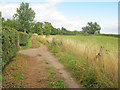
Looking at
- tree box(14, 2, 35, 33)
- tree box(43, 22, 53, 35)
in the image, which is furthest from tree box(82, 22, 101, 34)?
tree box(43, 22, 53, 35)

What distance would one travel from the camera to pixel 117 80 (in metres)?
3.22

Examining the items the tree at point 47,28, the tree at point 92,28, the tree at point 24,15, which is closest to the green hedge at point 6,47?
the tree at point 92,28

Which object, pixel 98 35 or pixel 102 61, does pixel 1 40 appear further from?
pixel 98 35

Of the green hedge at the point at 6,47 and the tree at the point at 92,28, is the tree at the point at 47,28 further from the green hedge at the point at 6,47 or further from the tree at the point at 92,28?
the green hedge at the point at 6,47

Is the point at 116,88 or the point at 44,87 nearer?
the point at 116,88

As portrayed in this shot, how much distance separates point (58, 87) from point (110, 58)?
1.95m

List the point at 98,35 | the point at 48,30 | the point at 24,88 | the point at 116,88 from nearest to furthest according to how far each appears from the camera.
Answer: the point at 116,88 < the point at 24,88 < the point at 98,35 < the point at 48,30

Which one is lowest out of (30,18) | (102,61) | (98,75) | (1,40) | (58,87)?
(58,87)

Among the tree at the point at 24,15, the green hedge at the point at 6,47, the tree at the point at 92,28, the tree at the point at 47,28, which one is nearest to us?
the green hedge at the point at 6,47

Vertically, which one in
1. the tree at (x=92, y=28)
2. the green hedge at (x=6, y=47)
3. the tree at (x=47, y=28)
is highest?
the tree at (x=47, y=28)

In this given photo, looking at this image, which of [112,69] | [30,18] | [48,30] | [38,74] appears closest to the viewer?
[112,69]

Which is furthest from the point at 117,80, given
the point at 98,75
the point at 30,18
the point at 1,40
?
the point at 30,18

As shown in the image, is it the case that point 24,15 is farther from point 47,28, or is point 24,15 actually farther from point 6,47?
point 6,47

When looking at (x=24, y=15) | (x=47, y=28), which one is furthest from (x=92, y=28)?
(x=47, y=28)
